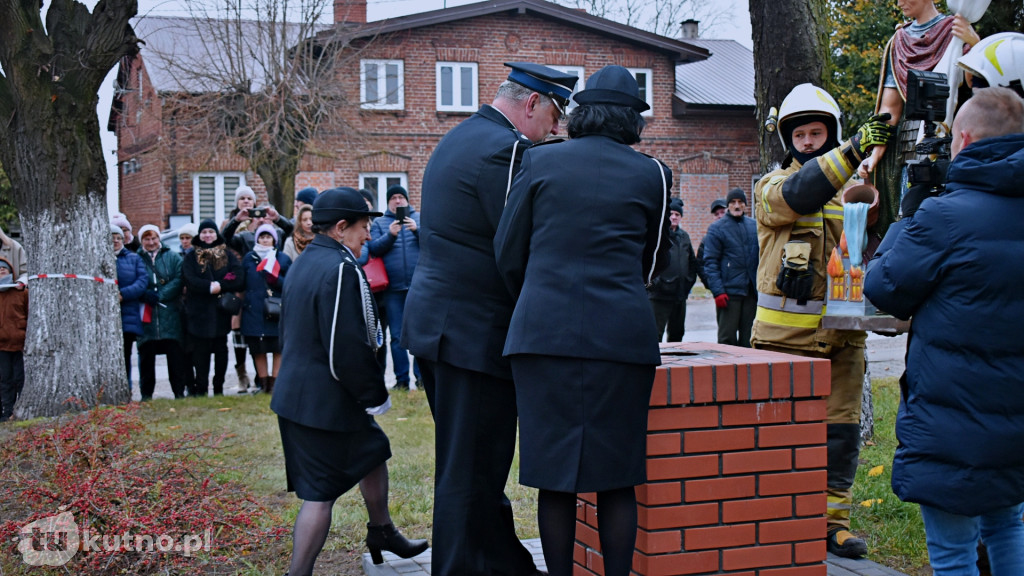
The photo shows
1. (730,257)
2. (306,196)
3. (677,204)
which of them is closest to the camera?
(306,196)

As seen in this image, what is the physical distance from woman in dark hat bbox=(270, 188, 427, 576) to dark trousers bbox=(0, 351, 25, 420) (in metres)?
6.60

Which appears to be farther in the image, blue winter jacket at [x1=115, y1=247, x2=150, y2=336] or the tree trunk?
blue winter jacket at [x1=115, y1=247, x2=150, y2=336]

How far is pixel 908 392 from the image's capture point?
343 centimetres

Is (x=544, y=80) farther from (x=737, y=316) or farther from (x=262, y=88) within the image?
(x=262, y=88)

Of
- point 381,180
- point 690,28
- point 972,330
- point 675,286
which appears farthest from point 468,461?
point 690,28

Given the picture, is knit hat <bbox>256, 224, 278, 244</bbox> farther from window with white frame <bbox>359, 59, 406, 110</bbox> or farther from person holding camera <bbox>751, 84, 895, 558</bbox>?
window with white frame <bbox>359, 59, 406, 110</bbox>

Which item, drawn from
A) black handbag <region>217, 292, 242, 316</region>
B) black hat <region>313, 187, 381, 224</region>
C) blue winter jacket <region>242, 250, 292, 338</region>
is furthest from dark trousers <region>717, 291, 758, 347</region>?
black hat <region>313, 187, 381, 224</region>

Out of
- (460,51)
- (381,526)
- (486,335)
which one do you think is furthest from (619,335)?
(460,51)

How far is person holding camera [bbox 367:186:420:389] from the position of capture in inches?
401

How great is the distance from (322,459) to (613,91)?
6.75 ft

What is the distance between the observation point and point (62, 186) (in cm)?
961

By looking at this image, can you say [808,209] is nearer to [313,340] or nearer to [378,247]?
[313,340]

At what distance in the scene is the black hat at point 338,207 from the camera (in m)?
4.54

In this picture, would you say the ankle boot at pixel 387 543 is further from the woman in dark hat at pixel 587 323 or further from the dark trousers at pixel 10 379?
the dark trousers at pixel 10 379
